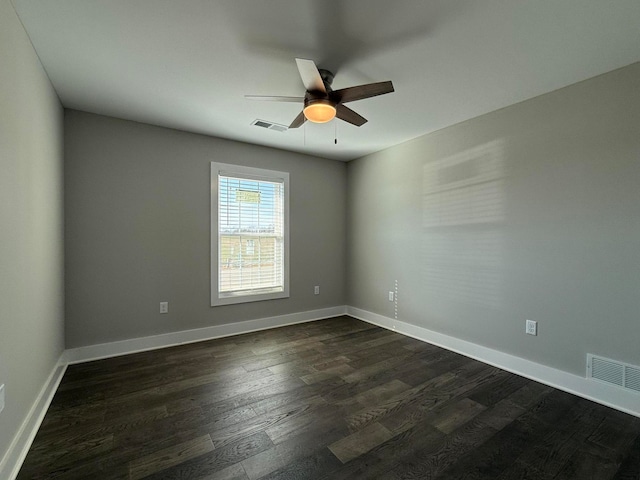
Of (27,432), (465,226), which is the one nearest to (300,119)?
(465,226)

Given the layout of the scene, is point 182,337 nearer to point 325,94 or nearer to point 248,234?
point 248,234

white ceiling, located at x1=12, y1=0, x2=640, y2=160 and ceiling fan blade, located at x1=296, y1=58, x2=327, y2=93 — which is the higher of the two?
white ceiling, located at x1=12, y1=0, x2=640, y2=160

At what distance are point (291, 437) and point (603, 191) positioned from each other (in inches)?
115

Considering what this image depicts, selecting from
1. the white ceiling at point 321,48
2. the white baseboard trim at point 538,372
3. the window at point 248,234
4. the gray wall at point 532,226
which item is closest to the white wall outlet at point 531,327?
the gray wall at point 532,226

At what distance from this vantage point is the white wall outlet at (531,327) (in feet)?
8.68

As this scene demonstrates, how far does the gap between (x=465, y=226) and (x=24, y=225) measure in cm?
370

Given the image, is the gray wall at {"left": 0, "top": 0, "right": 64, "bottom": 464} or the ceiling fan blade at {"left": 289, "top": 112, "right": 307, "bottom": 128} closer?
the gray wall at {"left": 0, "top": 0, "right": 64, "bottom": 464}

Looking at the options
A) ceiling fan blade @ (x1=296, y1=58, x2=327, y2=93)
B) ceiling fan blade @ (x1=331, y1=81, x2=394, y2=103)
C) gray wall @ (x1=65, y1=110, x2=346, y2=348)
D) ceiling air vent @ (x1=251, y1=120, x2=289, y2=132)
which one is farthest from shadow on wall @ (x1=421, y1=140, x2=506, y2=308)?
gray wall @ (x1=65, y1=110, x2=346, y2=348)

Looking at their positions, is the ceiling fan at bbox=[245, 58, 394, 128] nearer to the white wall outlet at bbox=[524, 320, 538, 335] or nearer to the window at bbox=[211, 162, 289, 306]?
the window at bbox=[211, 162, 289, 306]

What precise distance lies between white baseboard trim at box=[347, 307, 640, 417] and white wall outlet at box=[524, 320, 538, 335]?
Result: 267mm


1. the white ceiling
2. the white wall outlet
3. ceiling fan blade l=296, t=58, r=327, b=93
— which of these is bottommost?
the white wall outlet

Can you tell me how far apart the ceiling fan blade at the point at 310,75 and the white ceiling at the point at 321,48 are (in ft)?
0.75

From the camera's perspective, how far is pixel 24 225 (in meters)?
1.78

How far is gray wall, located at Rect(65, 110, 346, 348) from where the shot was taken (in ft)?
9.71
